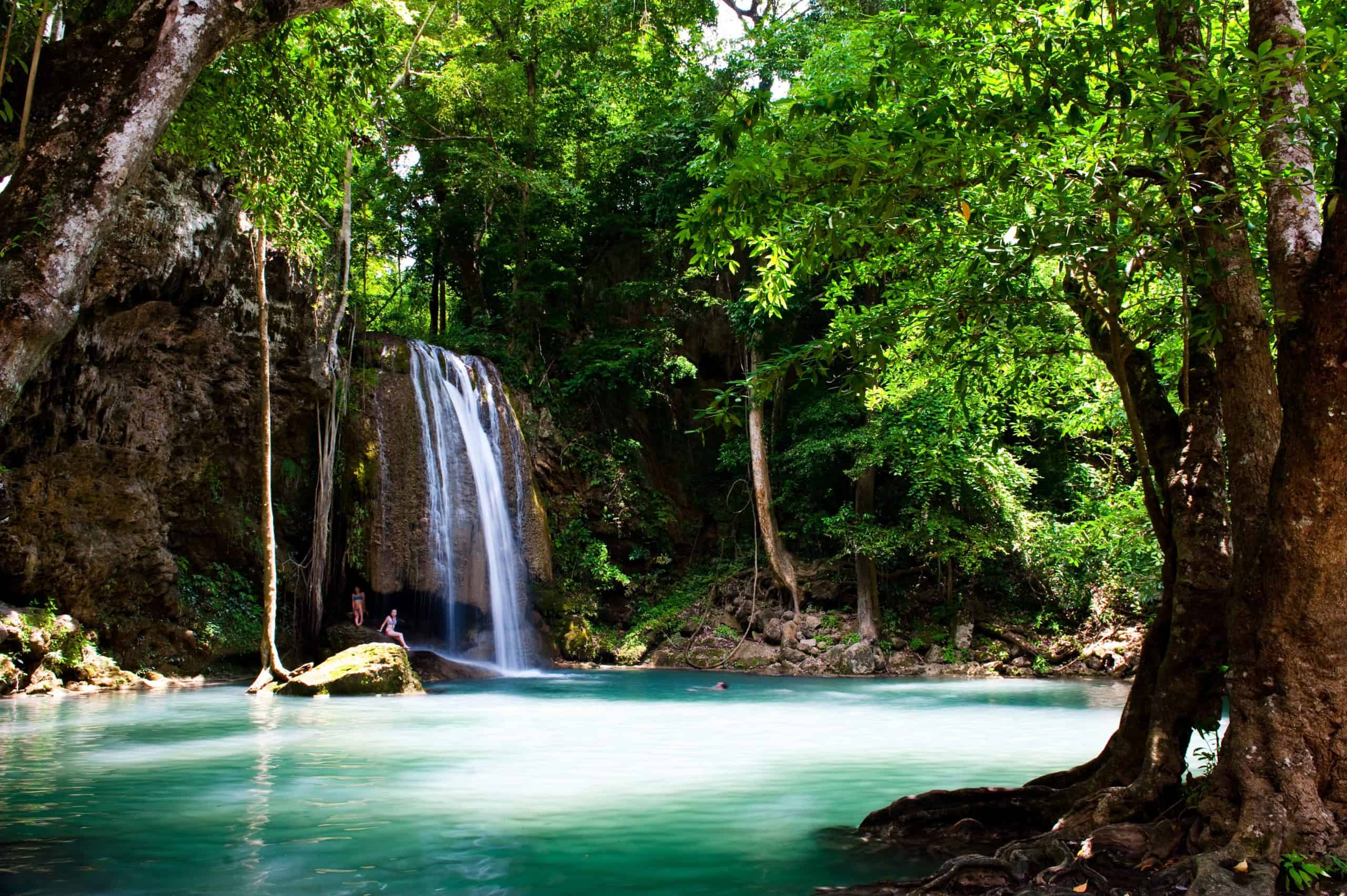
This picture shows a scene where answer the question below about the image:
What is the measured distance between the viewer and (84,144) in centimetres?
386

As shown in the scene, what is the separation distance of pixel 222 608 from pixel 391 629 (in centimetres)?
Answer: 278

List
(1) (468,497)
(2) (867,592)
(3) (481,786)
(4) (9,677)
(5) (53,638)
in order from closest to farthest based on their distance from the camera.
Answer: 1. (3) (481,786)
2. (4) (9,677)
3. (5) (53,638)
4. (1) (468,497)
5. (2) (867,592)

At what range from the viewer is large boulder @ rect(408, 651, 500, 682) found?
1591 cm

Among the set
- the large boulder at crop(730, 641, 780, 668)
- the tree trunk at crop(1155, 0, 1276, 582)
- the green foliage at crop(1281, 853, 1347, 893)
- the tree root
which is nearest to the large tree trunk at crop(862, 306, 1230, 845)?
the tree root

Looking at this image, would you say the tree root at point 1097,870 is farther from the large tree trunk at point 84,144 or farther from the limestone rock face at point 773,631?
the limestone rock face at point 773,631

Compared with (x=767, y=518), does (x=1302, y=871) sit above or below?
below

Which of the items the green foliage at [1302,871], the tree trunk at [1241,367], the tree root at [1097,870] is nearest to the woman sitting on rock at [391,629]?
the tree root at [1097,870]

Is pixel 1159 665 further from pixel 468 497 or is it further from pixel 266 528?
pixel 468 497

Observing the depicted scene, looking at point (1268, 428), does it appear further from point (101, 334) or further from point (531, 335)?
point (531, 335)

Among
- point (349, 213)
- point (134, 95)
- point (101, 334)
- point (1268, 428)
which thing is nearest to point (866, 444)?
point (349, 213)

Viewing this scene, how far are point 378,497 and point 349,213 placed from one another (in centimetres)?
543

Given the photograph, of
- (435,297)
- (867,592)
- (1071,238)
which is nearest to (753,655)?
(867,592)

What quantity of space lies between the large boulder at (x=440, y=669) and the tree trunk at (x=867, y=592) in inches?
290

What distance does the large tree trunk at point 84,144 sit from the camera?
347cm
